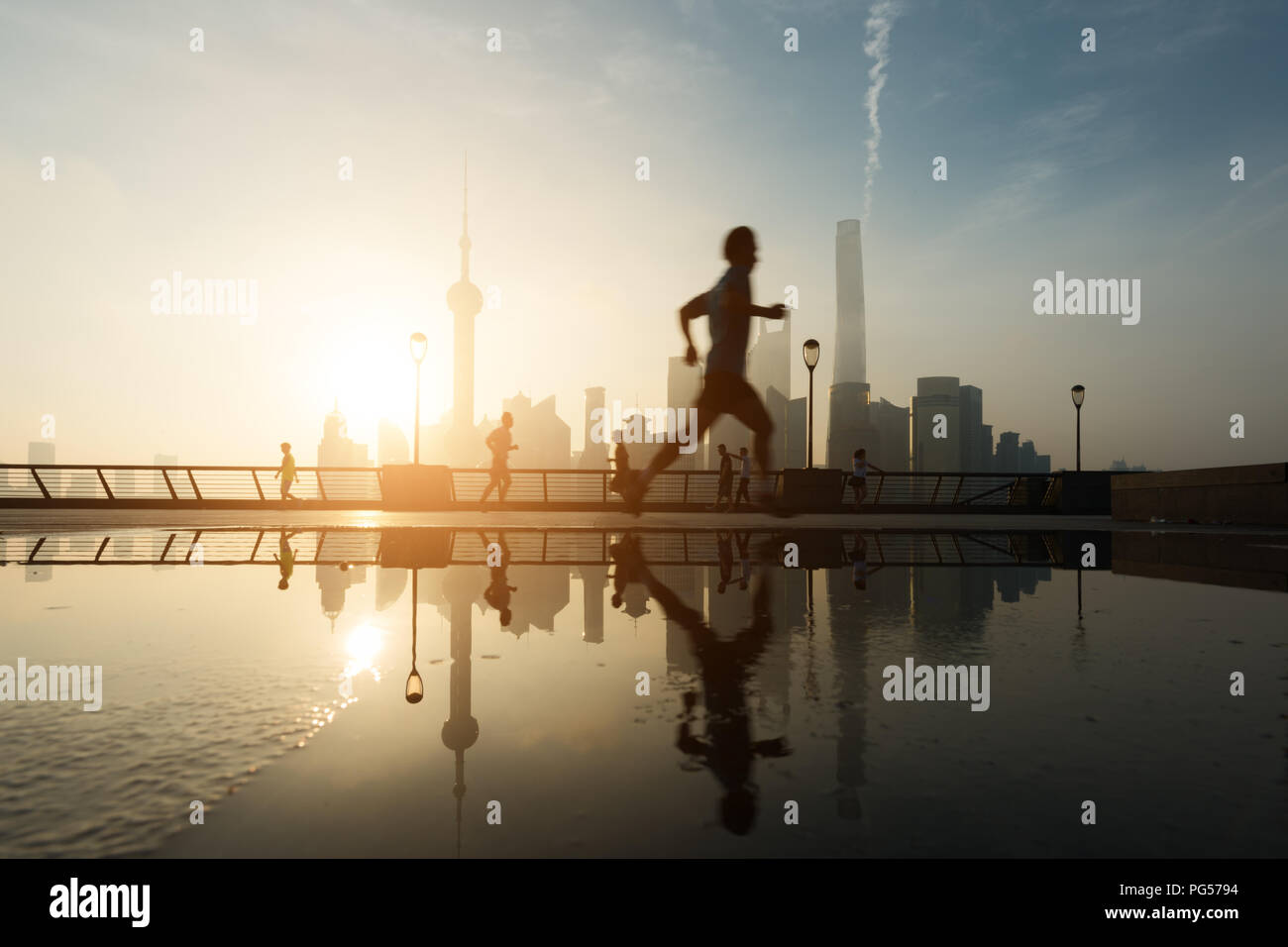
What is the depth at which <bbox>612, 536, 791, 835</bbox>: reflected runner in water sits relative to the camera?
1978mm

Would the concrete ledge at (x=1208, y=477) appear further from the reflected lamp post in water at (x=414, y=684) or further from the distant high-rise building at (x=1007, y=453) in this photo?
the distant high-rise building at (x=1007, y=453)

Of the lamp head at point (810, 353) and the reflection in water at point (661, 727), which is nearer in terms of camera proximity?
the reflection in water at point (661, 727)

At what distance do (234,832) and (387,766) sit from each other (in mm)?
477

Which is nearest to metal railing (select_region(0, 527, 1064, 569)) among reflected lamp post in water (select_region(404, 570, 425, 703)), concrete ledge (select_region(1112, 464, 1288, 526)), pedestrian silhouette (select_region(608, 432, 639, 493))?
pedestrian silhouette (select_region(608, 432, 639, 493))

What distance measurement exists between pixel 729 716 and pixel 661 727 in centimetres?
A: 27

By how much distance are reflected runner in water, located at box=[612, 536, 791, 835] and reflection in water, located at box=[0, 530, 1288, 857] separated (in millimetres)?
14

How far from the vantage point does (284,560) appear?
9.05 metres

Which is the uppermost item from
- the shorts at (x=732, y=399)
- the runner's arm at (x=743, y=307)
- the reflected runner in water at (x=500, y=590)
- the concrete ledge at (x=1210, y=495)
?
the runner's arm at (x=743, y=307)

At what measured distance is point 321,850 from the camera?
1660mm

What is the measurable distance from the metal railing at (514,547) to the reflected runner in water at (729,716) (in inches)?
168

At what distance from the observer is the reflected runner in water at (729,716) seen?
198 cm

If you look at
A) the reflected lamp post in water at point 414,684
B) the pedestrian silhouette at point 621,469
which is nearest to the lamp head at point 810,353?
the pedestrian silhouette at point 621,469

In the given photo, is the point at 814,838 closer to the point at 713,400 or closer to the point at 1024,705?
the point at 1024,705

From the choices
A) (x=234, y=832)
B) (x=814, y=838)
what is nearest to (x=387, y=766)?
(x=234, y=832)
